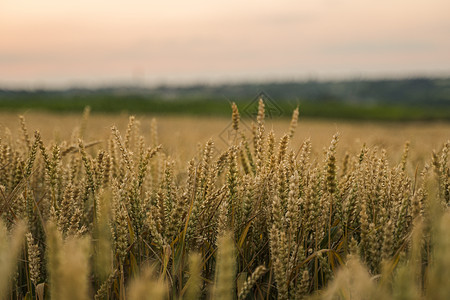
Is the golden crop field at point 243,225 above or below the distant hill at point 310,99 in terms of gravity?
below

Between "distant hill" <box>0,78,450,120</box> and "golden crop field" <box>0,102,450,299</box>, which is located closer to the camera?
"golden crop field" <box>0,102,450,299</box>

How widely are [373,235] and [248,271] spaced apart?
485mm

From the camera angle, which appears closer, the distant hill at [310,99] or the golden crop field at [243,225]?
the golden crop field at [243,225]

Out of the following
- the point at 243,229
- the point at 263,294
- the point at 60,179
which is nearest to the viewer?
the point at 263,294

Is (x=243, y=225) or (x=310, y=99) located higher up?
(x=310, y=99)

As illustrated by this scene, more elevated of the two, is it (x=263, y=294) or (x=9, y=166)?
(x=9, y=166)

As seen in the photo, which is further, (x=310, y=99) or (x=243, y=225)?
(x=310, y=99)

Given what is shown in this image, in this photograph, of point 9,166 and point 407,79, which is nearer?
point 9,166

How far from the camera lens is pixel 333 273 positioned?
1.32m

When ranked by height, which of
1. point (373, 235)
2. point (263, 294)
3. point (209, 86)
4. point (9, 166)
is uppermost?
point (209, 86)

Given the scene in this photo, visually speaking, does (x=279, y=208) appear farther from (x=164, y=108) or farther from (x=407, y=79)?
(x=407, y=79)

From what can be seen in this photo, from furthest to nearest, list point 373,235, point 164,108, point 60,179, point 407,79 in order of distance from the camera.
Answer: point 407,79
point 164,108
point 60,179
point 373,235

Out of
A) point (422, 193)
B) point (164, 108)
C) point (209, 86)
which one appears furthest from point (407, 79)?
point (422, 193)

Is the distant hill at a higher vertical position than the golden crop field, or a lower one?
higher
